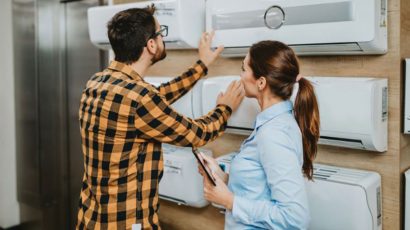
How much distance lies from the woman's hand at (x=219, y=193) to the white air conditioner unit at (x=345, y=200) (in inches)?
14.3

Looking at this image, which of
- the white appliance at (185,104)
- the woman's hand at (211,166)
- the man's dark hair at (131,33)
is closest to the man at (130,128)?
the man's dark hair at (131,33)

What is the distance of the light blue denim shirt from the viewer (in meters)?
1.22

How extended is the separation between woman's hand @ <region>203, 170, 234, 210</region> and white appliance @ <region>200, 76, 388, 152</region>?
0.43 m

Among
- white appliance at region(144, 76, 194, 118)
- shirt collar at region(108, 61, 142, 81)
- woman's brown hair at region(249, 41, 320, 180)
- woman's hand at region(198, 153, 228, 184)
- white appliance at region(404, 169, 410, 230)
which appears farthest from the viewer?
white appliance at region(144, 76, 194, 118)

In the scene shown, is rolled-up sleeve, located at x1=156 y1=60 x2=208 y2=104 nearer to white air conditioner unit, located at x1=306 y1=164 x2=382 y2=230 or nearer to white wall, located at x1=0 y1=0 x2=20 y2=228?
white air conditioner unit, located at x1=306 y1=164 x2=382 y2=230

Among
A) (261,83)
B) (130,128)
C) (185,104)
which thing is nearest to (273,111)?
(261,83)

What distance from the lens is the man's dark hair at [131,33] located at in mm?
1653

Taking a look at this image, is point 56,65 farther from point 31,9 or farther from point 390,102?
point 390,102

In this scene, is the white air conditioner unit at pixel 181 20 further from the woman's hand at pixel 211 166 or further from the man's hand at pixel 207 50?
→ the woman's hand at pixel 211 166

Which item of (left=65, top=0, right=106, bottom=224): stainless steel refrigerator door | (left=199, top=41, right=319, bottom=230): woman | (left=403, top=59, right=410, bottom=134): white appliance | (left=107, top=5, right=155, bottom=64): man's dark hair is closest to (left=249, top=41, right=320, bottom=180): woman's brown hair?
(left=199, top=41, right=319, bottom=230): woman

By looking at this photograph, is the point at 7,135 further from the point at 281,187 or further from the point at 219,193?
the point at 281,187

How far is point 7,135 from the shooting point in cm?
362

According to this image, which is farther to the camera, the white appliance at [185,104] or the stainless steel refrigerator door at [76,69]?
the stainless steel refrigerator door at [76,69]

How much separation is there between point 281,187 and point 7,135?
3014mm
